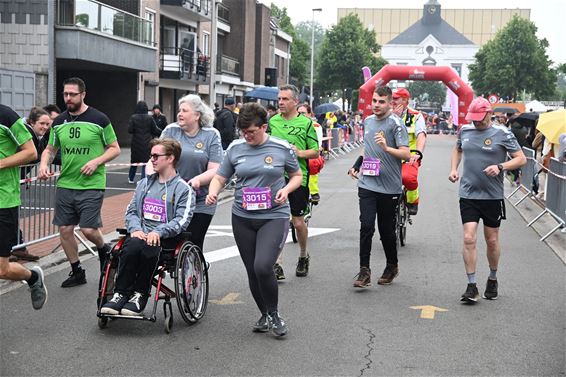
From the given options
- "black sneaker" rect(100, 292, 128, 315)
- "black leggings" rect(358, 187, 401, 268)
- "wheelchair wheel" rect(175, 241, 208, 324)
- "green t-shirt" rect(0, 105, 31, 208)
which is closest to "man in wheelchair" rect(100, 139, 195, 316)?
"black sneaker" rect(100, 292, 128, 315)

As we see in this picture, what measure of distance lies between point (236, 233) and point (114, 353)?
1321 mm

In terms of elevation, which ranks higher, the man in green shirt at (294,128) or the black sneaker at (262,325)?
the man in green shirt at (294,128)

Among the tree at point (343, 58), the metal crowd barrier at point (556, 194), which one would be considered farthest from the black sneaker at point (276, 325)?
the tree at point (343, 58)

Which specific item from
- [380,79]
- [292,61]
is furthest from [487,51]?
[380,79]

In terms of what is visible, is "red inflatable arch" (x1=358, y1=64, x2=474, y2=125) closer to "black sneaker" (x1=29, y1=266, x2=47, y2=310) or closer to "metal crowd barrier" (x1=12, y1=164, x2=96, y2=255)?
"metal crowd barrier" (x1=12, y1=164, x2=96, y2=255)

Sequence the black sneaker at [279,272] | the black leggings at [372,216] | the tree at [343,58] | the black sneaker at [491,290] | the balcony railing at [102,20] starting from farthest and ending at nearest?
1. the tree at [343,58]
2. the balcony railing at [102,20]
3. the black sneaker at [279,272]
4. the black leggings at [372,216]
5. the black sneaker at [491,290]

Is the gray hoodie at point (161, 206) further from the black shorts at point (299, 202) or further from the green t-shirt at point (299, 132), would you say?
the black shorts at point (299, 202)

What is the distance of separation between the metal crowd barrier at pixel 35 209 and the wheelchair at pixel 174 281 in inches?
130

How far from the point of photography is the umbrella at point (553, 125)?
1572 cm

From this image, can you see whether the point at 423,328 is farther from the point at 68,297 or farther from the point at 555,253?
the point at 555,253


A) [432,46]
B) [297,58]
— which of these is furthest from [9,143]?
[432,46]

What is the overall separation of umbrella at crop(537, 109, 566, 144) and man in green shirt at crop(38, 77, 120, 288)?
34.1ft

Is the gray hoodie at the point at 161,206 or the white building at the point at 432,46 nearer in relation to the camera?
the gray hoodie at the point at 161,206

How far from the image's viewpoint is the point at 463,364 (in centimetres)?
554
